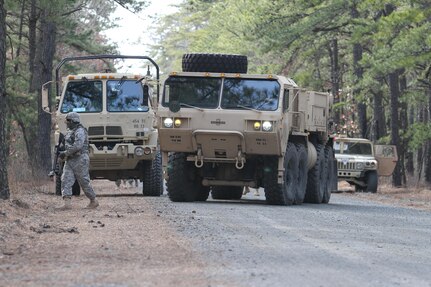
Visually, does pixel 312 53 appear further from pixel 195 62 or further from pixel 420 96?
pixel 195 62

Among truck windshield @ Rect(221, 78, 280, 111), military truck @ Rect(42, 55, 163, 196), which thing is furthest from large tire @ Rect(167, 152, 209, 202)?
military truck @ Rect(42, 55, 163, 196)

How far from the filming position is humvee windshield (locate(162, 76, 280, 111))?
22391mm

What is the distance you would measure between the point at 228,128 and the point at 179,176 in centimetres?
184

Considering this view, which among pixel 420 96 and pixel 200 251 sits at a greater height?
pixel 420 96

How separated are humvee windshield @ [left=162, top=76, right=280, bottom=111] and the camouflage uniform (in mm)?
2517

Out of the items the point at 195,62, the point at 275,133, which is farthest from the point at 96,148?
the point at 275,133

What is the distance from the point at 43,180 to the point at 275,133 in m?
13.8

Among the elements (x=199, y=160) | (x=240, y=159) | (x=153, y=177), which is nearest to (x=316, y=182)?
(x=153, y=177)

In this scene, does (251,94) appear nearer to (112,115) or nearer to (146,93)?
(146,93)

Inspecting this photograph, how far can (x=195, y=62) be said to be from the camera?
76.4 ft

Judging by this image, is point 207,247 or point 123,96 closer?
point 207,247

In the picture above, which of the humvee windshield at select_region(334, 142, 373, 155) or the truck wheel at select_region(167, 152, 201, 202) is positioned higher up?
the humvee windshield at select_region(334, 142, 373, 155)

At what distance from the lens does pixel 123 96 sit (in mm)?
26453

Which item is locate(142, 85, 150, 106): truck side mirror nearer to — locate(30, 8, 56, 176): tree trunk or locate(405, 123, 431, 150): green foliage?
locate(30, 8, 56, 176): tree trunk
